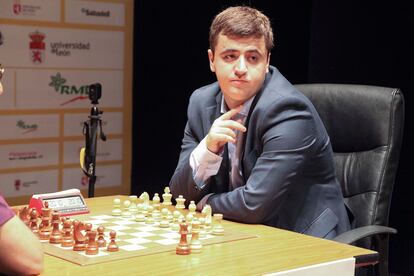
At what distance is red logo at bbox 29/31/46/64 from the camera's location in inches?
210

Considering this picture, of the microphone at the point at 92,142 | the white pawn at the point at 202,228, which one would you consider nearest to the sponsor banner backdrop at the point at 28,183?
the microphone at the point at 92,142

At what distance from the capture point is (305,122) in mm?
3195

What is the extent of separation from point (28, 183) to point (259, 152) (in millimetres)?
2632

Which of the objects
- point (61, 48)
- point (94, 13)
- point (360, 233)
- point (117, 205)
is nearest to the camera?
point (360, 233)

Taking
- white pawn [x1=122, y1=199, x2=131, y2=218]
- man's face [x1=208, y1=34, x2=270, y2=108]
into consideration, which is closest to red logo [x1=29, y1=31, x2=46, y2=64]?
man's face [x1=208, y1=34, x2=270, y2=108]

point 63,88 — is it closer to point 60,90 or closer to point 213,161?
point 60,90

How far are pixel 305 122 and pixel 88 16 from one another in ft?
9.27

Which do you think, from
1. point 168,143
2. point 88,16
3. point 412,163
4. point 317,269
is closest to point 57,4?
point 88,16

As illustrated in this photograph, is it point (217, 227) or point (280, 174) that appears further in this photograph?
point (280, 174)

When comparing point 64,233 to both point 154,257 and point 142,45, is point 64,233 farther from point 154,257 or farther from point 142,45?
point 142,45

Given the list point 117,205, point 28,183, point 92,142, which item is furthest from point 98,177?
point 117,205

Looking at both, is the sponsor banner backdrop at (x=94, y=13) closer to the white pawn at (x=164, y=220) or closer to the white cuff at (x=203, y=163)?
the white cuff at (x=203, y=163)

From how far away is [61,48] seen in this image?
18.0 feet

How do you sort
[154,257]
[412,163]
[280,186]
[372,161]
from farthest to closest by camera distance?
[412,163], [372,161], [280,186], [154,257]
